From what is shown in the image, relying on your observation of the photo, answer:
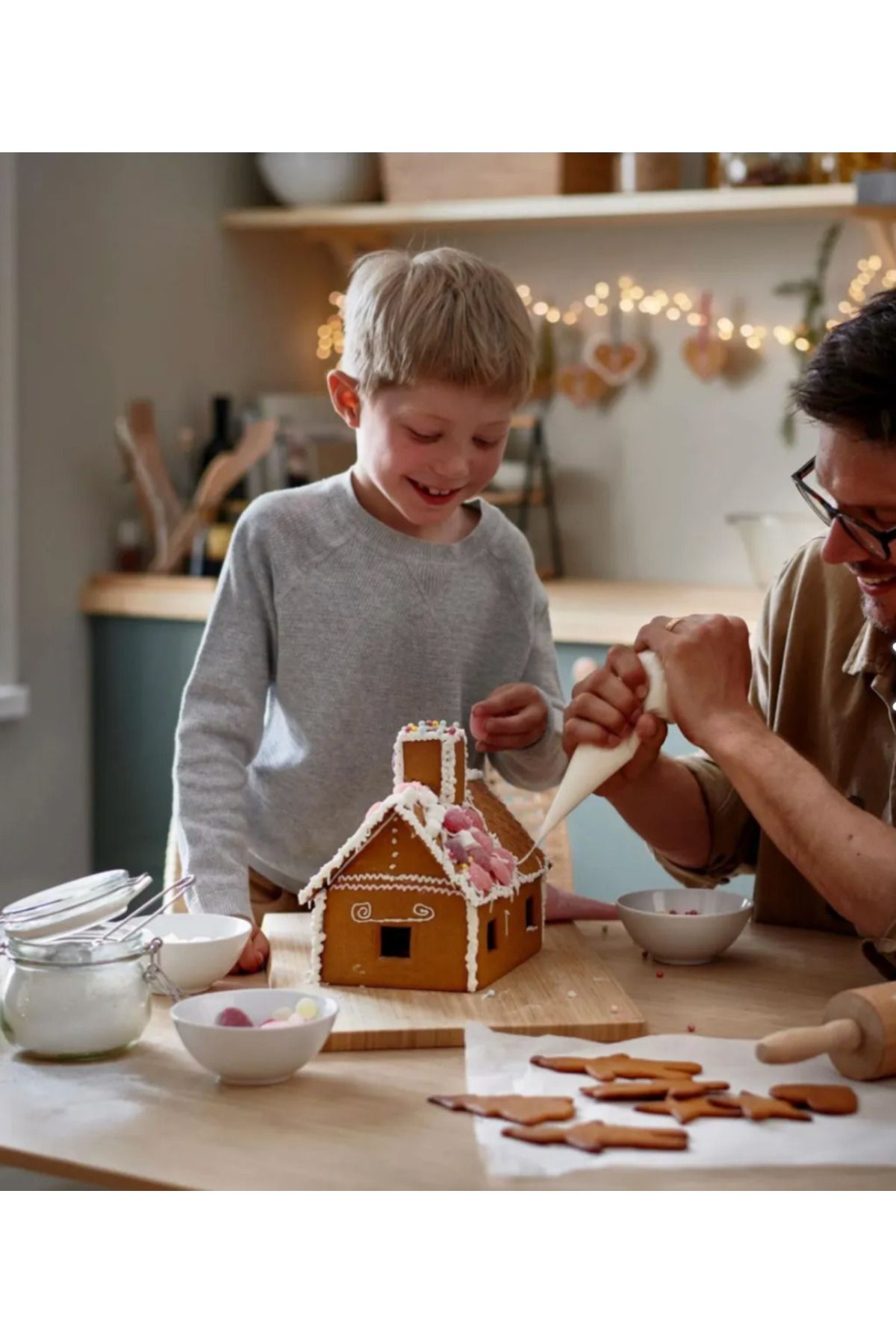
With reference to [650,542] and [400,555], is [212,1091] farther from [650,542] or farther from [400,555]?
[650,542]

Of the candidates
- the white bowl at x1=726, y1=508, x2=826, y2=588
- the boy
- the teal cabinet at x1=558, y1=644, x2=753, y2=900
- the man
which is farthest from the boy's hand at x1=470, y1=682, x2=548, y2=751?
the white bowl at x1=726, y1=508, x2=826, y2=588

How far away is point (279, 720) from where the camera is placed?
173 centimetres

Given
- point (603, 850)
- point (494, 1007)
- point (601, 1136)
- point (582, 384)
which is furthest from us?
point (582, 384)

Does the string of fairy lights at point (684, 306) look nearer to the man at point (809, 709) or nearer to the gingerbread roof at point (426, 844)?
the man at point (809, 709)

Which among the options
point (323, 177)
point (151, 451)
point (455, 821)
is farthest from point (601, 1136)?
point (323, 177)

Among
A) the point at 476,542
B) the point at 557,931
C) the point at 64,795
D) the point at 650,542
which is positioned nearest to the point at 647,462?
the point at 650,542

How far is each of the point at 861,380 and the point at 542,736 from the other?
18.6 inches

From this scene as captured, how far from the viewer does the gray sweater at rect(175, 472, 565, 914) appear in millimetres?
1643

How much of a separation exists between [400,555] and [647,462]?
1921mm

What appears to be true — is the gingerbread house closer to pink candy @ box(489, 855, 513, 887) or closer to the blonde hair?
pink candy @ box(489, 855, 513, 887)

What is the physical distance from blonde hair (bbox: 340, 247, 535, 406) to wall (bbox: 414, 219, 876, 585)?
185cm

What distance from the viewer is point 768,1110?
1.08m

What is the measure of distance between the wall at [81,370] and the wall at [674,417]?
2.10 feet

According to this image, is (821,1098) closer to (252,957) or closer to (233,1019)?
(233,1019)
